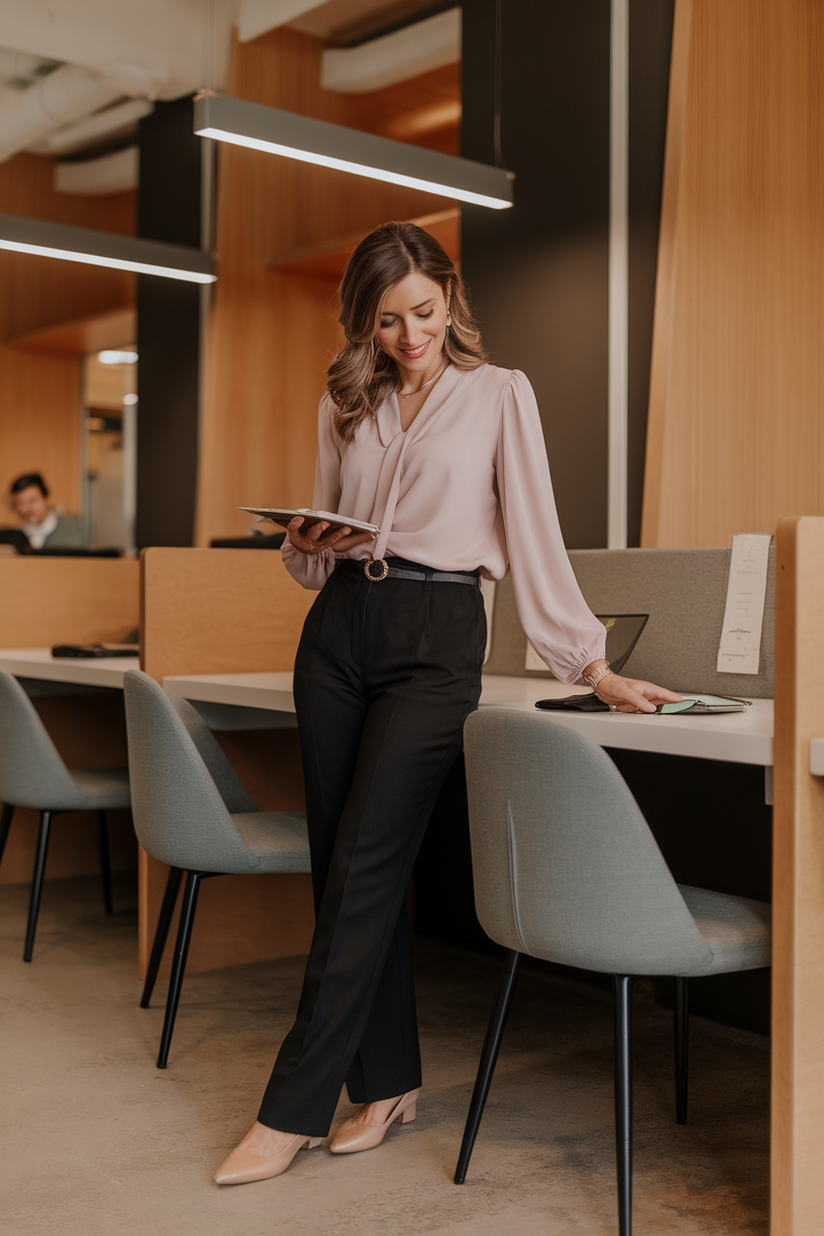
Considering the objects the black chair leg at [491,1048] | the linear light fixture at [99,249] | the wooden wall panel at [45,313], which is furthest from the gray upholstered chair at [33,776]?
the wooden wall panel at [45,313]

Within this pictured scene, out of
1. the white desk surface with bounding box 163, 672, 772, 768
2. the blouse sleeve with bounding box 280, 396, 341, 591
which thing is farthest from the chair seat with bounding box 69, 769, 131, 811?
the blouse sleeve with bounding box 280, 396, 341, 591

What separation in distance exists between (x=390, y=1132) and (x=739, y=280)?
7.18 ft

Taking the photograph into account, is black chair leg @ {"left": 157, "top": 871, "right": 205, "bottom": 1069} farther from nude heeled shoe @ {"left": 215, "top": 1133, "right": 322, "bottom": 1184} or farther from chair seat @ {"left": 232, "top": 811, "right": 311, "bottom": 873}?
nude heeled shoe @ {"left": 215, "top": 1133, "right": 322, "bottom": 1184}

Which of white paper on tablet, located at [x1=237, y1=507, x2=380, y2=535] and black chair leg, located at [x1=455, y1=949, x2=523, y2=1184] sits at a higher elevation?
white paper on tablet, located at [x1=237, y1=507, x2=380, y2=535]

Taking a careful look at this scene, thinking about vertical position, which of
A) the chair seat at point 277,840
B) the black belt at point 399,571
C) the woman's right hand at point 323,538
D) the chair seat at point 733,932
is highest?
the woman's right hand at point 323,538

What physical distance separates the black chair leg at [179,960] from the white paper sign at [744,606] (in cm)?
110

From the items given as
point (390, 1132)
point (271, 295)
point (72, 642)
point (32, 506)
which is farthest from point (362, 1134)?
point (32, 506)

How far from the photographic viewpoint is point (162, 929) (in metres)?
2.60

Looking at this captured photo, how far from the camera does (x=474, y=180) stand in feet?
11.9

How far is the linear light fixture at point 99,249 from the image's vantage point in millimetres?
4484

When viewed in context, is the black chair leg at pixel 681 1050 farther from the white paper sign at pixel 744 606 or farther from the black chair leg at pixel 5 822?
the black chair leg at pixel 5 822

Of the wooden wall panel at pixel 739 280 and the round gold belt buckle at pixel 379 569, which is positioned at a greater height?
the wooden wall panel at pixel 739 280

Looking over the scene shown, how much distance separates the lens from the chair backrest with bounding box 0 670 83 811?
119 inches

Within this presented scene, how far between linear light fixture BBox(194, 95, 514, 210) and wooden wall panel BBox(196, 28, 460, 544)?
205 cm
